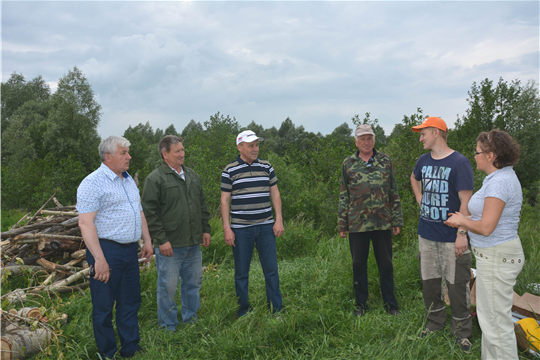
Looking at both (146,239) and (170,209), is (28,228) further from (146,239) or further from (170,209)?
(170,209)

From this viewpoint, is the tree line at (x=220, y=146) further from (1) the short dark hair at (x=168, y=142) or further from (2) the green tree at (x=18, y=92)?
(1) the short dark hair at (x=168, y=142)

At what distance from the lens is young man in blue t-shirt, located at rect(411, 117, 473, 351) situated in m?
3.29

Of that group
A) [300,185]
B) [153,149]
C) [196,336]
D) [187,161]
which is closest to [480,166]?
[196,336]

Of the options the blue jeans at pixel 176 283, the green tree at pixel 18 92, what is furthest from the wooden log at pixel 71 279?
the green tree at pixel 18 92

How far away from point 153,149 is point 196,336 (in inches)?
1379

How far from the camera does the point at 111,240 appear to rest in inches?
128

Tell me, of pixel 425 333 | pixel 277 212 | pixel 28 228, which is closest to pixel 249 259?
pixel 277 212

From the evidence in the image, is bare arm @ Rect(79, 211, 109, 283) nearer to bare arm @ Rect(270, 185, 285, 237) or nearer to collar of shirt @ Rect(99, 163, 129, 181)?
collar of shirt @ Rect(99, 163, 129, 181)

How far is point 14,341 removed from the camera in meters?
3.53

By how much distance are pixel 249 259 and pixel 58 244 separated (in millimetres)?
3968

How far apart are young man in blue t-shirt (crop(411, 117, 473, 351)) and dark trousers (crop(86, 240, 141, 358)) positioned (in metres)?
2.88

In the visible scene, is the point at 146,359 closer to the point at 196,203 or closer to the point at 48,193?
the point at 196,203

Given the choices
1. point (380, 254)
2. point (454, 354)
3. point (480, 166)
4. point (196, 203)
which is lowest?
point (454, 354)

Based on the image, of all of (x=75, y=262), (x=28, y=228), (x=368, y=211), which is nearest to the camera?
(x=368, y=211)
